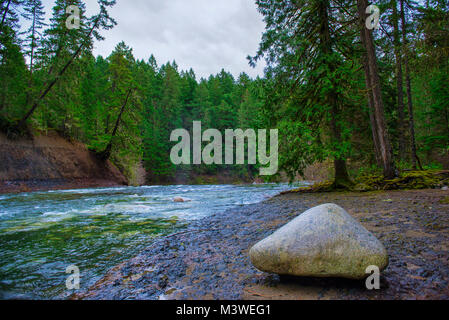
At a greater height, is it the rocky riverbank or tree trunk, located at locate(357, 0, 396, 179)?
tree trunk, located at locate(357, 0, 396, 179)

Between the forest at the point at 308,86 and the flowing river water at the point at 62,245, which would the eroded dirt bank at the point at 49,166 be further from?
the flowing river water at the point at 62,245

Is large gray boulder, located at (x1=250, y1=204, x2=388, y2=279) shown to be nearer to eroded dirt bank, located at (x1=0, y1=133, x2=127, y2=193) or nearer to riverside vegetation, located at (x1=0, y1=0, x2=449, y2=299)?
riverside vegetation, located at (x1=0, y1=0, x2=449, y2=299)

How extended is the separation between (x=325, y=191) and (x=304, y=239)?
934cm

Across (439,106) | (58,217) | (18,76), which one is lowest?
(58,217)

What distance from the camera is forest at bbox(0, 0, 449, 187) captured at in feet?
31.3

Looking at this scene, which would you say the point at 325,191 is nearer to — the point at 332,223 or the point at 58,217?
the point at 332,223

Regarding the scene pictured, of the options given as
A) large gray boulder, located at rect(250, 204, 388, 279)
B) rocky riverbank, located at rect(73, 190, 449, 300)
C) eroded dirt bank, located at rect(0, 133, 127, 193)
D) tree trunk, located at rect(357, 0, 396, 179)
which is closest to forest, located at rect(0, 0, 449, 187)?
tree trunk, located at rect(357, 0, 396, 179)

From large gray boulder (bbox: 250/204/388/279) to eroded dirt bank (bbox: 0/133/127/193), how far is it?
65.0 feet

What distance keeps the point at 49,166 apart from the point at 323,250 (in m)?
23.9

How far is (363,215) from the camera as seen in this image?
5430 millimetres

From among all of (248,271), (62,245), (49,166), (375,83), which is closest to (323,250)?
(248,271)
